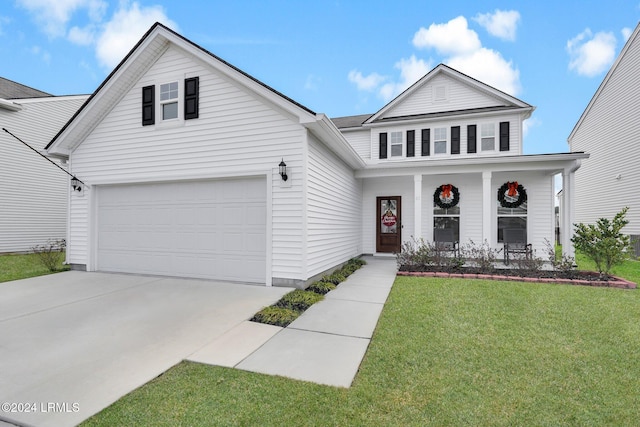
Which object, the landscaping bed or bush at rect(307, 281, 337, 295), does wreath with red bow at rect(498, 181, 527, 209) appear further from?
bush at rect(307, 281, 337, 295)

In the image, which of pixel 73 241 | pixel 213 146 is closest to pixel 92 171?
pixel 73 241

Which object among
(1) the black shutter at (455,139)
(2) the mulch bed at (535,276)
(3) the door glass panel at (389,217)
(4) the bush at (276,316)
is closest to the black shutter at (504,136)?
(1) the black shutter at (455,139)

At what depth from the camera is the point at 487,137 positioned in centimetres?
1143

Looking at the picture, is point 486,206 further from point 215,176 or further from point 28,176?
point 28,176

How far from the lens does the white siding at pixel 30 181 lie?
11.8 metres

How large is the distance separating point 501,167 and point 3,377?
10.7 m

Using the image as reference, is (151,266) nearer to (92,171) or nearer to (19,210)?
(92,171)

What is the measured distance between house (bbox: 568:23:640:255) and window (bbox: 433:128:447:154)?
7.08 m

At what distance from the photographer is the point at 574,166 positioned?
8391mm

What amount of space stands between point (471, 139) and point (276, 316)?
10.7 m

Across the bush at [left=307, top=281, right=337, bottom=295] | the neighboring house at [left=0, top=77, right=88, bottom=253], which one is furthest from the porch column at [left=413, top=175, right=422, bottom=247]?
the neighboring house at [left=0, top=77, right=88, bottom=253]

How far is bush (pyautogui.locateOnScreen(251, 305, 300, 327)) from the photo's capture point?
4180 mm

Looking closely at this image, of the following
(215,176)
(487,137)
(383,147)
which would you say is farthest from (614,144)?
(215,176)

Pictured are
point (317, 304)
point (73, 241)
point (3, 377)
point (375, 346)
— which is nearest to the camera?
point (3, 377)
